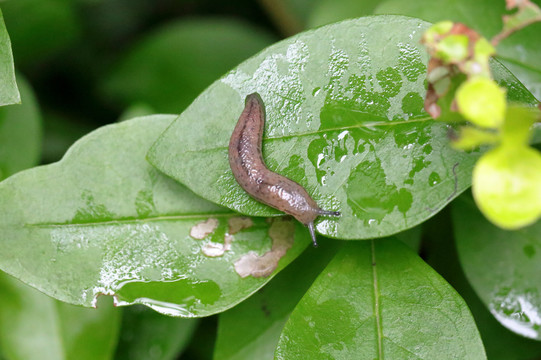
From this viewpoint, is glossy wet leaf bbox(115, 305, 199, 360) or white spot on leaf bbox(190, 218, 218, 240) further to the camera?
glossy wet leaf bbox(115, 305, 199, 360)

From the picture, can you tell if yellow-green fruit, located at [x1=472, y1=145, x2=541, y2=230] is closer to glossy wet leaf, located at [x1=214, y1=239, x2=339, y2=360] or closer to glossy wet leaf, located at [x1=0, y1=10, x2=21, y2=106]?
glossy wet leaf, located at [x1=214, y1=239, x2=339, y2=360]

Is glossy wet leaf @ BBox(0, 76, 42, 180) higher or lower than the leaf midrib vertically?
higher

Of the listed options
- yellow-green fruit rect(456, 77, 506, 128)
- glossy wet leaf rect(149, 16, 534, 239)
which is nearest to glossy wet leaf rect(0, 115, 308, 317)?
glossy wet leaf rect(149, 16, 534, 239)

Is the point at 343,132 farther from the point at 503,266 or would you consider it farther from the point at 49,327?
the point at 49,327

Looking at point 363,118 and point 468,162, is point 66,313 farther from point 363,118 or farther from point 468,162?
point 468,162

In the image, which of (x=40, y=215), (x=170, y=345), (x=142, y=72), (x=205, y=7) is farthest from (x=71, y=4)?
(x=170, y=345)

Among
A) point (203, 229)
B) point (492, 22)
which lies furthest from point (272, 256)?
point (492, 22)
